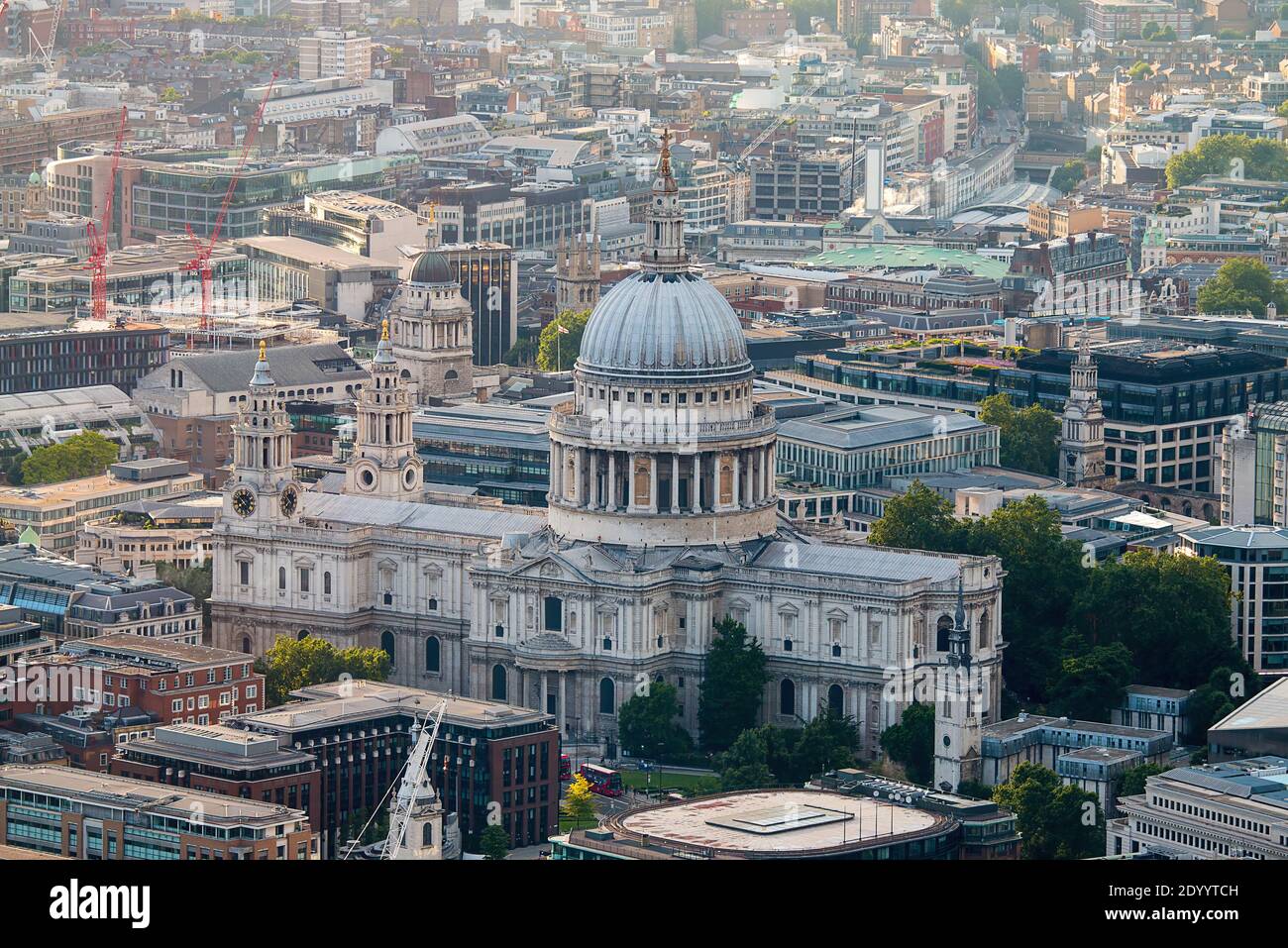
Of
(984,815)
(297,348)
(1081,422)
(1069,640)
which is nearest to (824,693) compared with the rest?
(1069,640)

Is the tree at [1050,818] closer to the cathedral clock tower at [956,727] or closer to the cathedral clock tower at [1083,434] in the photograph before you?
the cathedral clock tower at [956,727]

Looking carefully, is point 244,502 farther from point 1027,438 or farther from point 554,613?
point 1027,438

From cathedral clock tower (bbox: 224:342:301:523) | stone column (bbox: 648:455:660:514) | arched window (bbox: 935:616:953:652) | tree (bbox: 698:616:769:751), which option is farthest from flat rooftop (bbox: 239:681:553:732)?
cathedral clock tower (bbox: 224:342:301:523)

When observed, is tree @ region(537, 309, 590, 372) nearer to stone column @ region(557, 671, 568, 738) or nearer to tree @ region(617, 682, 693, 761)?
stone column @ region(557, 671, 568, 738)

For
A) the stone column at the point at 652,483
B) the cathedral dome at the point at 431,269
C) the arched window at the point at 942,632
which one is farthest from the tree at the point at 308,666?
the cathedral dome at the point at 431,269
